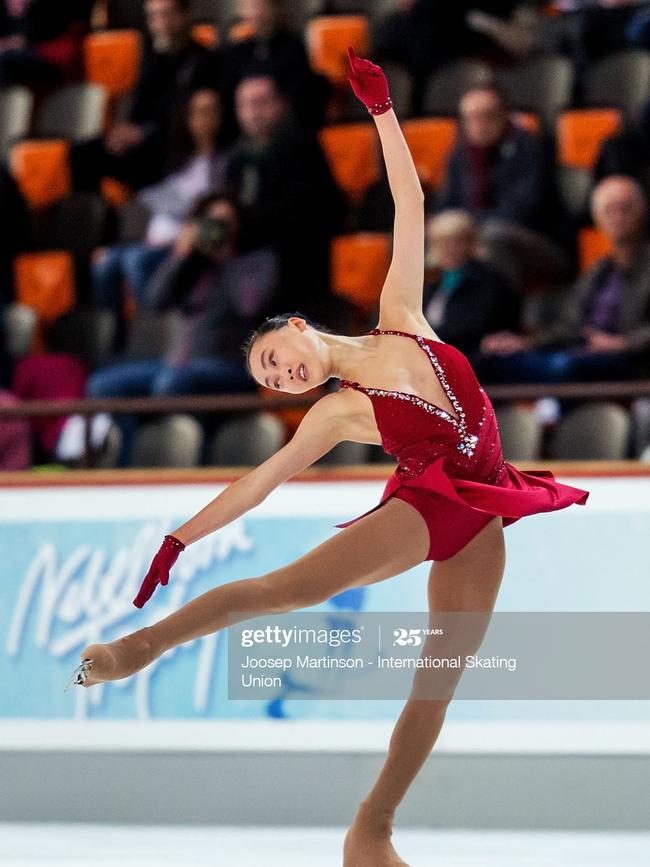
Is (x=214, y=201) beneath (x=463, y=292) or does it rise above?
above

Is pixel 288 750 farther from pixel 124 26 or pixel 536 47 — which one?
pixel 124 26

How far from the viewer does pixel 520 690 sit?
423cm

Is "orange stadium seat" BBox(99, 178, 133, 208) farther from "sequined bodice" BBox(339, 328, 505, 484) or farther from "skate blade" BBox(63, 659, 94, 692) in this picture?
"skate blade" BBox(63, 659, 94, 692)

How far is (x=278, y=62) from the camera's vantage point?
615 cm

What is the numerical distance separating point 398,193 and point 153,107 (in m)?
3.59

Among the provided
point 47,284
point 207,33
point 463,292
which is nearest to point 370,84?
point 463,292

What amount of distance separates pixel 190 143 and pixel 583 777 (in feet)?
11.7

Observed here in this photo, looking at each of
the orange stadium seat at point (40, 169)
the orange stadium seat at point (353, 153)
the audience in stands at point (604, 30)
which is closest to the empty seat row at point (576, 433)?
the orange stadium seat at point (353, 153)

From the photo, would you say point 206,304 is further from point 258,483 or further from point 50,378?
point 258,483

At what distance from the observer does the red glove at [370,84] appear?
323cm

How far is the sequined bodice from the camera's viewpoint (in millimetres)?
3174

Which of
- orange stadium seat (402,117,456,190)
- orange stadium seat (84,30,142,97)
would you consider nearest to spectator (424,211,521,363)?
orange stadium seat (402,117,456,190)

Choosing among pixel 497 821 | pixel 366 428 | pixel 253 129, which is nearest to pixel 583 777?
pixel 497 821

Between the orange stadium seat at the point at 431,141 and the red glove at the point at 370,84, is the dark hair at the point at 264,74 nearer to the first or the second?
the orange stadium seat at the point at 431,141
